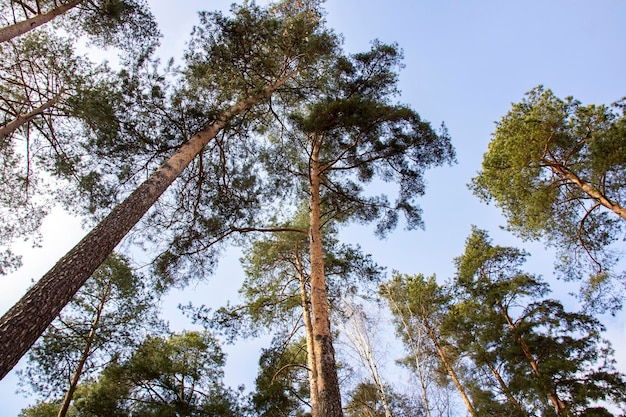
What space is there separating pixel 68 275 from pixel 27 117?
6736 mm

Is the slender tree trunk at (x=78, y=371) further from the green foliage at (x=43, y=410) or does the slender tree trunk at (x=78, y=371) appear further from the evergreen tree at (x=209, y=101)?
the green foliage at (x=43, y=410)

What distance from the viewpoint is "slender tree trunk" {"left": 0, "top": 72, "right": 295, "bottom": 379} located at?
9.84ft

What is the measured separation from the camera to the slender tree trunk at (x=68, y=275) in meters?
3.00

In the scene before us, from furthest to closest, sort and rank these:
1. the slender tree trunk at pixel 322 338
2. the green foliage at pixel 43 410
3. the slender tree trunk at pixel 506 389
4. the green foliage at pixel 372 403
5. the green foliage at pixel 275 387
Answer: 1. the green foliage at pixel 43 410
2. the slender tree trunk at pixel 506 389
3. the green foliage at pixel 372 403
4. the green foliage at pixel 275 387
5. the slender tree trunk at pixel 322 338

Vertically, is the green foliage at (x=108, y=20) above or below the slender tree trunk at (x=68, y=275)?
above

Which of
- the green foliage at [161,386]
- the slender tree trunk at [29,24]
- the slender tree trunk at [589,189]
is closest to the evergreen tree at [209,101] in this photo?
the slender tree trunk at [29,24]

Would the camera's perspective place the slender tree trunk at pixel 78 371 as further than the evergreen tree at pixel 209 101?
Yes

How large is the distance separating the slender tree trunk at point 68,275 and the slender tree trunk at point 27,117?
178 inches

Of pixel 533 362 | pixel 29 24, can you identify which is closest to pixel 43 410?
pixel 29 24

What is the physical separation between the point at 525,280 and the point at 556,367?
3.22 m

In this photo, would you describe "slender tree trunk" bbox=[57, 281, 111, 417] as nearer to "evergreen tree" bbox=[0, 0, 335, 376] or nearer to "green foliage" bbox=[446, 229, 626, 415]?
"evergreen tree" bbox=[0, 0, 335, 376]

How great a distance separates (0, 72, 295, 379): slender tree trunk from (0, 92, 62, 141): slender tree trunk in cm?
453

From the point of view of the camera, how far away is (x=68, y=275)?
12.6 feet

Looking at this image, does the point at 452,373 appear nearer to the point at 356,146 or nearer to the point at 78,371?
the point at 356,146
